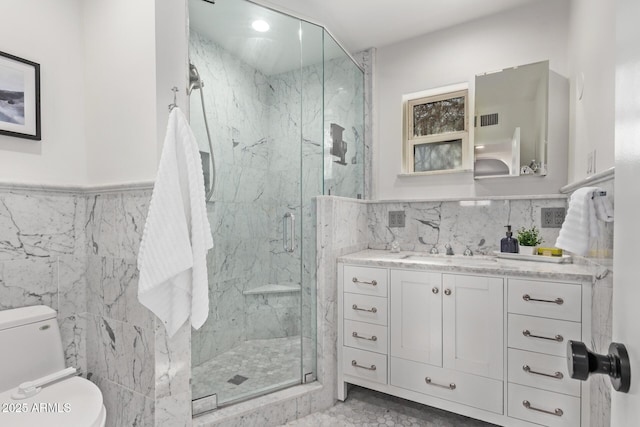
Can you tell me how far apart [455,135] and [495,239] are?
0.83m

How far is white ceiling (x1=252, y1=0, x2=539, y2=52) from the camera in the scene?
217cm

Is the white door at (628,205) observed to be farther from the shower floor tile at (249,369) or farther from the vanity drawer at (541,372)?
the shower floor tile at (249,369)

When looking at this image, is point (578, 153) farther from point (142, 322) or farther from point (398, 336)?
point (142, 322)

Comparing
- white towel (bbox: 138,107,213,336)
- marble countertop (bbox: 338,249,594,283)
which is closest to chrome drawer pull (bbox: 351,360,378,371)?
marble countertop (bbox: 338,249,594,283)

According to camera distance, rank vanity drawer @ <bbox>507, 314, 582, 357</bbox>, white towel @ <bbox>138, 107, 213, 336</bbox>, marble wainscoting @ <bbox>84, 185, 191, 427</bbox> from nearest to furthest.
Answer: white towel @ <bbox>138, 107, 213, 336</bbox>
marble wainscoting @ <bbox>84, 185, 191, 427</bbox>
vanity drawer @ <bbox>507, 314, 582, 357</bbox>

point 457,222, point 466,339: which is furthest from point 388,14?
point 466,339

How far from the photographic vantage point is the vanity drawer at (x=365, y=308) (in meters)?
1.97

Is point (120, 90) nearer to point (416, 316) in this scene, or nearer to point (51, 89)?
point (51, 89)

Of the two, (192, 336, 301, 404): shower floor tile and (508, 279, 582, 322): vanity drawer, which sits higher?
(508, 279, 582, 322): vanity drawer

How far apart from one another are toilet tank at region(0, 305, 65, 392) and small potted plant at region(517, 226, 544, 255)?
2.63m

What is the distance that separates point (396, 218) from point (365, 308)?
878 mm

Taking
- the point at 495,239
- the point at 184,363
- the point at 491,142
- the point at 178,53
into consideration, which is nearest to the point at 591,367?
the point at 184,363

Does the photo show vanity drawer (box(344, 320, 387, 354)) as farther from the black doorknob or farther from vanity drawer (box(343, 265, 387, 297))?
the black doorknob

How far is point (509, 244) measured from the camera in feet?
6.76
